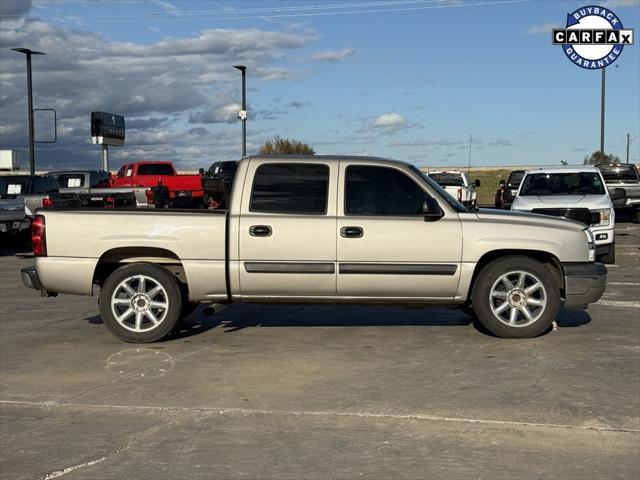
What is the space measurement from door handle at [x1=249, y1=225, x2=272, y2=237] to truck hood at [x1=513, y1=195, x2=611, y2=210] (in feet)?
26.1

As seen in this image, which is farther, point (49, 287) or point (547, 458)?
point (49, 287)

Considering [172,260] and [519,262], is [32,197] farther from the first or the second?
[519,262]

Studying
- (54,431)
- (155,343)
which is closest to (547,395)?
(54,431)

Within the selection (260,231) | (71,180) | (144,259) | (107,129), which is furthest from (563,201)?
(107,129)

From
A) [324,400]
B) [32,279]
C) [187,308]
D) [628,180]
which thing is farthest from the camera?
[628,180]

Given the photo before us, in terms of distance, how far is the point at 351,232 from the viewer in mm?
8109

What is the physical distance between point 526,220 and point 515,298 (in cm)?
82

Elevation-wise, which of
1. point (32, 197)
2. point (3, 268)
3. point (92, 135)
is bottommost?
point (3, 268)

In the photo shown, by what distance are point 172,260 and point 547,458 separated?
4.77m

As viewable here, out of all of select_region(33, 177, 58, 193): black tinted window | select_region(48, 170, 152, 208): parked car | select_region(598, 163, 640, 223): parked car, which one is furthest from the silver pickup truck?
select_region(598, 163, 640, 223): parked car

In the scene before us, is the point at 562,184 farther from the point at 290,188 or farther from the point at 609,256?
the point at 290,188

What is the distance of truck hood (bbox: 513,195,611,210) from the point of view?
14.7 metres

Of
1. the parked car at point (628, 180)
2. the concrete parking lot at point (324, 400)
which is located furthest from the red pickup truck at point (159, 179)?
the concrete parking lot at point (324, 400)

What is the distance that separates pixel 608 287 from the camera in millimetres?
12500
